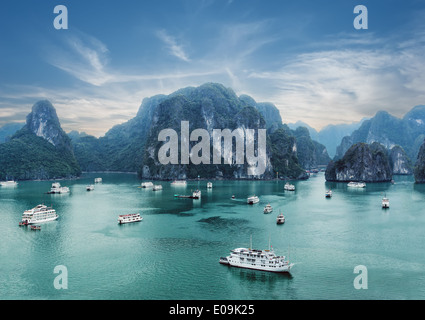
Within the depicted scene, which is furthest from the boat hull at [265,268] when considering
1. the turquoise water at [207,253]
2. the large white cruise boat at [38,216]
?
the large white cruise boat at [38,216]

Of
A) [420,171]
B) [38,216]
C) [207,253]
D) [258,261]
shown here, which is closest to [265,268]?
[258,261]

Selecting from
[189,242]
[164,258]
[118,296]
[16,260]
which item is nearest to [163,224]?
[189,242]

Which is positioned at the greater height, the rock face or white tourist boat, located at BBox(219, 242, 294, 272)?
the rock face

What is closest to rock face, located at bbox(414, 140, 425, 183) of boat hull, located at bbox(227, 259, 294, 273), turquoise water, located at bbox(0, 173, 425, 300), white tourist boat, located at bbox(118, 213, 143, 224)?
turquoise water, located at bbox(0, 173, 425, 300)

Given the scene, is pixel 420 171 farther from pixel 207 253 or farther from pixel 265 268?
pixel 265 268

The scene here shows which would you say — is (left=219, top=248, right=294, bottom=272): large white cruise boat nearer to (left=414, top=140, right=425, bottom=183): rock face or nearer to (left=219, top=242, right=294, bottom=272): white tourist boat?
(left=219, top=242, right=294, bottom=272): white tourist boat

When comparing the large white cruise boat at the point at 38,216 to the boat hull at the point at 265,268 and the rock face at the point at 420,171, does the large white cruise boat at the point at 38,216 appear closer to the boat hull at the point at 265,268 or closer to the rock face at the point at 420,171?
the boat hull at the point at 265,268

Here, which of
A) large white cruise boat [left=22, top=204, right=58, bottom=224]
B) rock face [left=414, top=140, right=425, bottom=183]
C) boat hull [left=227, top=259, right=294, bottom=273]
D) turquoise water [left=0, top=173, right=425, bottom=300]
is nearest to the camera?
turquoise water [left=0, top=173, right=425, bottom=300]
